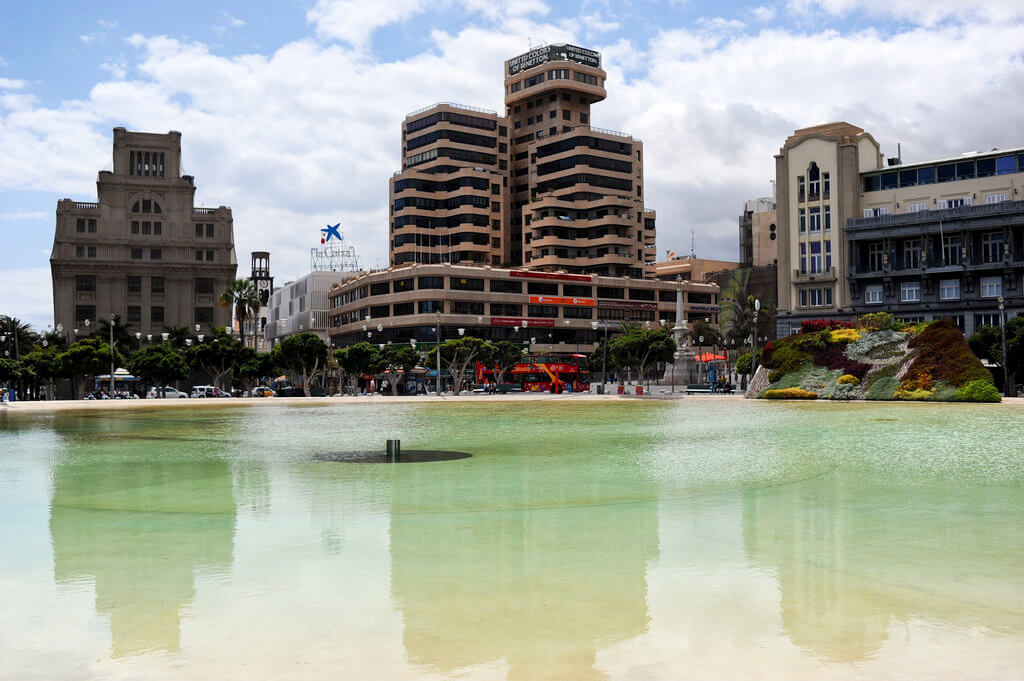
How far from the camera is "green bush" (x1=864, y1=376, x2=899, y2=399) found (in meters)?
58.4

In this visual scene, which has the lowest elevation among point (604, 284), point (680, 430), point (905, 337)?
point (680, 430)

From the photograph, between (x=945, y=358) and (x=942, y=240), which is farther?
(x=942, y=240)

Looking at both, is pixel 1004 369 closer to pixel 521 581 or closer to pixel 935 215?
pixel 935 215

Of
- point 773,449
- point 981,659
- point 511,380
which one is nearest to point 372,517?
point 981,659

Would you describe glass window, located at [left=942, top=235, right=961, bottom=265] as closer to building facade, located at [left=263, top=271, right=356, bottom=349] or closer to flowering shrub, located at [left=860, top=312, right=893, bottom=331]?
flowering shrub, located at [left=860, top=312, right=893, bottom=331]

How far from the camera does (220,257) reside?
445 feet

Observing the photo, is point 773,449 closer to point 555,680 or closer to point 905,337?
point 555,680

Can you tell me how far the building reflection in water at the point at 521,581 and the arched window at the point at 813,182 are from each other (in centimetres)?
8766

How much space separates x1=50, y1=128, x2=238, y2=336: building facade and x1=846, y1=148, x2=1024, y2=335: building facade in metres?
91.6

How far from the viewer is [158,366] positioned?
82.5m

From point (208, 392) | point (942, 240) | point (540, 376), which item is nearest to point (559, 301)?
point (540, 376)

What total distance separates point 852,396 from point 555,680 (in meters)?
58.8

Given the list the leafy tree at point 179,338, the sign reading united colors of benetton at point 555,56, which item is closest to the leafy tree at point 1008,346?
the leafy tree at point 179,338

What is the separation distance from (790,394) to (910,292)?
109 ft
